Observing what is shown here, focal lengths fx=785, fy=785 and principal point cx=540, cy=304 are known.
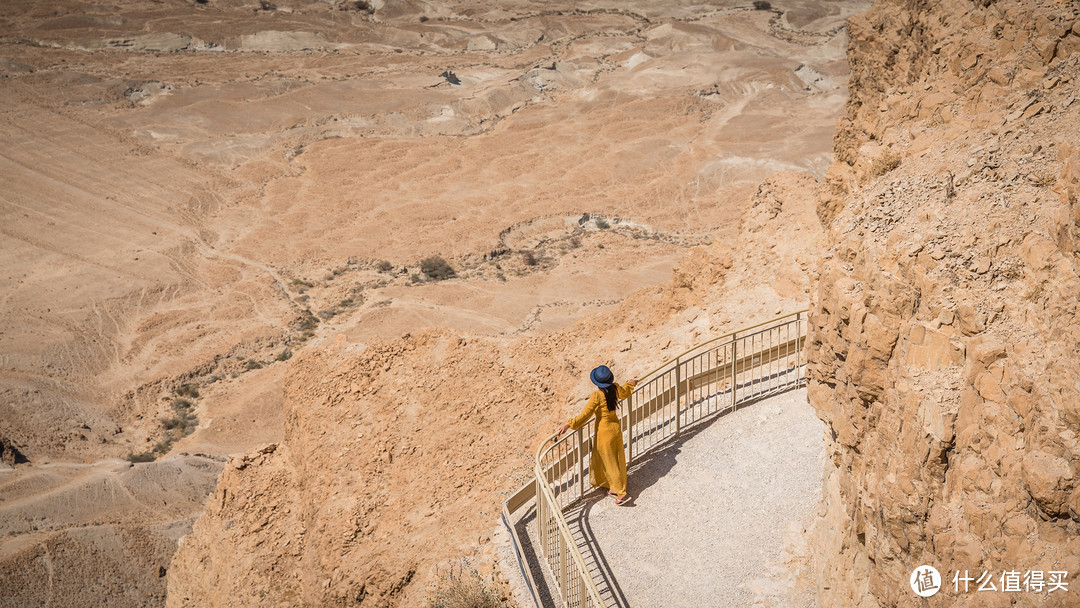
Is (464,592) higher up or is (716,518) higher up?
(716,518)

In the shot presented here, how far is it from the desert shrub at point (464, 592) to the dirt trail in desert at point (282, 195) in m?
7.62

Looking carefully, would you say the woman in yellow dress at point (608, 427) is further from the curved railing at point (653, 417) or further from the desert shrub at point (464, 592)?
the desert shrub at point (464, 592)

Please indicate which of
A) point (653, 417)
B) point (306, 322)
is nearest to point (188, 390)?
point (306, 322)

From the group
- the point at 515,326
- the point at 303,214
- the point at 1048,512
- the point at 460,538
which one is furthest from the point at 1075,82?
the point at 303,214

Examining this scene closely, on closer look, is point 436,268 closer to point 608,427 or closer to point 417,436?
point 417,436

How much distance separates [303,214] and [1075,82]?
2826cm

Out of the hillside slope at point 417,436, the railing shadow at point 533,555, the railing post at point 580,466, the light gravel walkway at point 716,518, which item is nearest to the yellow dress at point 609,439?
the railing post at point 580,466

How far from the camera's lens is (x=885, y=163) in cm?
691

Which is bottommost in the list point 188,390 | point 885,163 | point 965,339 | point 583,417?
point 188,390

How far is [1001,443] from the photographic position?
14.2 feet

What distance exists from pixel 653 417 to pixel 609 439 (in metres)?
1.63

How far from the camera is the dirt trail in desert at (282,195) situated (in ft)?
60.9

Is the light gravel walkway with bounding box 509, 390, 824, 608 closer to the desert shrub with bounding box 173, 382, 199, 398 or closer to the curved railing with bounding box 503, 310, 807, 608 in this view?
the curved railing with bounding box 503, 310, 807, 608

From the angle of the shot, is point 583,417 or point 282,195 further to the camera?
point 282,195
